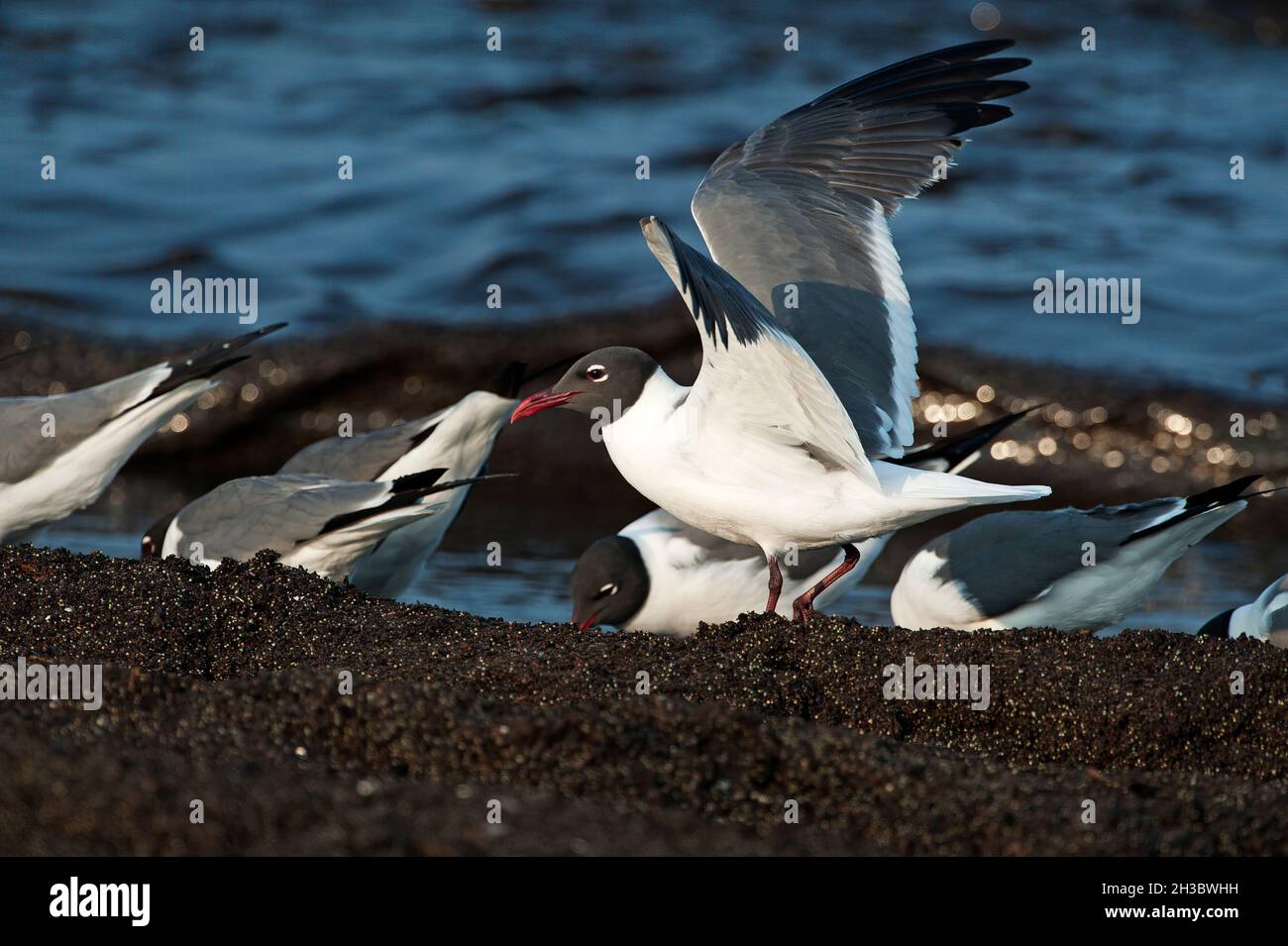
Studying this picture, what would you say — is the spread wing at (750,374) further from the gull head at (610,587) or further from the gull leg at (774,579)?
the gull head at (610,587)

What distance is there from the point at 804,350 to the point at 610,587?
7.10ft

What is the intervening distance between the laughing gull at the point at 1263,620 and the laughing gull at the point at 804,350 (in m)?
1.39

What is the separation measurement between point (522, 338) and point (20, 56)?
29.9 ft

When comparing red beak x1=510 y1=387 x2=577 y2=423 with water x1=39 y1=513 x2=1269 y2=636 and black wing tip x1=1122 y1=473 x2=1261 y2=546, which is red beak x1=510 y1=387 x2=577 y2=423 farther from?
black wing tip x1=1122 y1=473 x2=1261 y2=546

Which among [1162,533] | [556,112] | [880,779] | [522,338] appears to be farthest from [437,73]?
[880,779]

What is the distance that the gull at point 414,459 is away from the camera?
246 inches

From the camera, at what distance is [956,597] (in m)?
5.86

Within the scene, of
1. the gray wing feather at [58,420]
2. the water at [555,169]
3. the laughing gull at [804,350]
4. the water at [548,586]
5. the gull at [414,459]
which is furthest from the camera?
the water at [555,169]

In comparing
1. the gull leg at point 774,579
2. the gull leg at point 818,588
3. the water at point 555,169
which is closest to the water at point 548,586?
the water at point 555,169

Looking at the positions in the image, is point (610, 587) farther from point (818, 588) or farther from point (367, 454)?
point (818, 588)

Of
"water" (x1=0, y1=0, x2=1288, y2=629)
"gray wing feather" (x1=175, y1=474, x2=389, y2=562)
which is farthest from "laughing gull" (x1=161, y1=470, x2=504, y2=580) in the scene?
"water" (x1=0, y1=0, x2=1288, y2=629)

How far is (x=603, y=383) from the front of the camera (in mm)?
5141

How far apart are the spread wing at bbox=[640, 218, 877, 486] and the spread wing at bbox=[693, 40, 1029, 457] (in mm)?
472

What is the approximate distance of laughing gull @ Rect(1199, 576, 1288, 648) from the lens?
5328 millimetres
